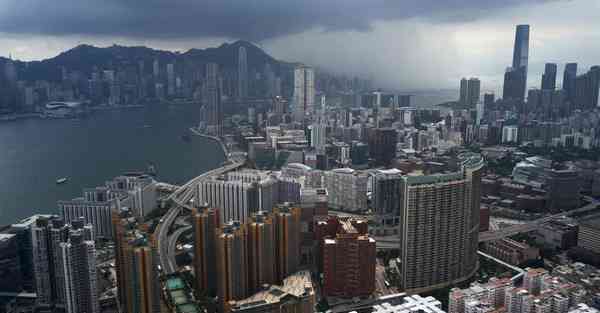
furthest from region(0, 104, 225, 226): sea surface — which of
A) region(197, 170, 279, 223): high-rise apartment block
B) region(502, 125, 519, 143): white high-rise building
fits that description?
region(502, 125, 519, 143): white high-rise building

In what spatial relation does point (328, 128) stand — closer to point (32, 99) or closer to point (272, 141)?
point (272, 141)

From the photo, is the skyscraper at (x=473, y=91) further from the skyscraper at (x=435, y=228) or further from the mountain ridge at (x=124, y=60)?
the skyscraper at (x=435, y=228)

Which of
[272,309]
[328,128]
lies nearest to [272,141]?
[328,128]

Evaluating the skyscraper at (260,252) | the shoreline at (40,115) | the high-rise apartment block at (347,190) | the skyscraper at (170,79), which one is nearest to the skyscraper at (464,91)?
the skyscraper at (170,79)

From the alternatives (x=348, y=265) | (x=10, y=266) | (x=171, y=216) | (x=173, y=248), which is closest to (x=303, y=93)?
(x=171, y=216)

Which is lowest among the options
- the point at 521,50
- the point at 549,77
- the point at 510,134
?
the point at 510,134

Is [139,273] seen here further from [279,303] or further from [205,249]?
[279,303]

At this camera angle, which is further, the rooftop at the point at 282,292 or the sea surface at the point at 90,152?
the sea surface at the point at 90,152
